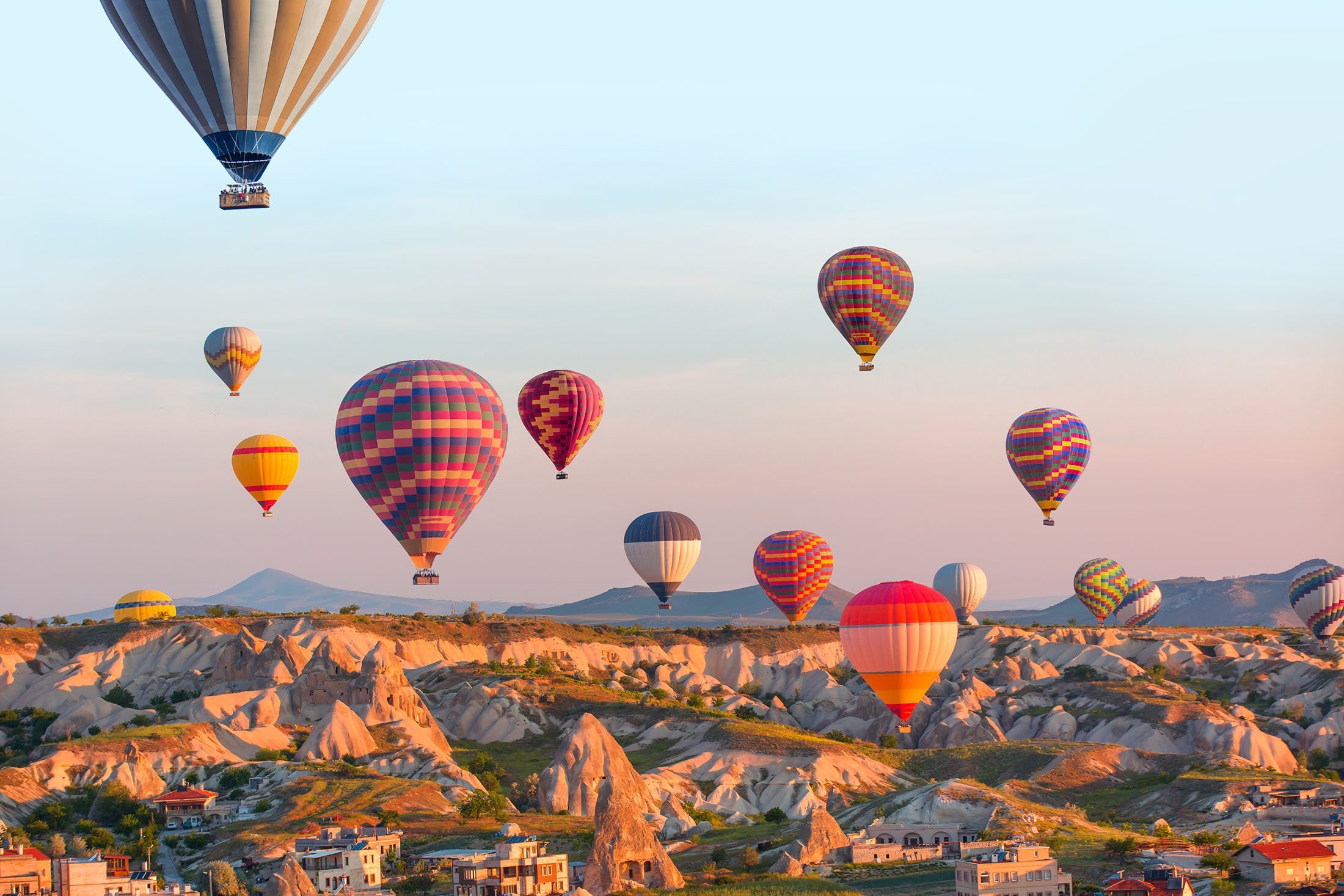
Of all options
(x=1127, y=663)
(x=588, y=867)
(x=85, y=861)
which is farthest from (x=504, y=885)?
(x=1127, y=663)

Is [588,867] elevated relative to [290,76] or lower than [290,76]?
lower

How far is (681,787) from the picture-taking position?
413 ft

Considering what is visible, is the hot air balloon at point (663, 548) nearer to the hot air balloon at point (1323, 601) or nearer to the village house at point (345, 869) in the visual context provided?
the village house at point (345, 869)

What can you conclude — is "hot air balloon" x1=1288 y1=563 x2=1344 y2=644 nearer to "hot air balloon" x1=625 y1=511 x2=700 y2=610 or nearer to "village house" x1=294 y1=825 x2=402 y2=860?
"hot air balloon" x1=625 y1=511 x2=700 y2=610

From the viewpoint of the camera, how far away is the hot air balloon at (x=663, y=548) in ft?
493

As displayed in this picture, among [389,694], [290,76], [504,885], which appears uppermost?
[290,76]

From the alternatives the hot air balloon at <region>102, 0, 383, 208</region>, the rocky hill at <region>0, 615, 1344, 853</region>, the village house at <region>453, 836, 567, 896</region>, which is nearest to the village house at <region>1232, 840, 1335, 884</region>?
the rocky hill at <region>0, 615, 1344, 853</region>

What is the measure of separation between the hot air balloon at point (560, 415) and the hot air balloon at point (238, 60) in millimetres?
45654

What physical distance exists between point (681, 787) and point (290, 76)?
204 ft

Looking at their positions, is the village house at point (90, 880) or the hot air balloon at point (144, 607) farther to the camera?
the hot air balloon at point (144, 607)

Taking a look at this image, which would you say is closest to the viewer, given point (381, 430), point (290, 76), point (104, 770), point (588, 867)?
point (290, 76)

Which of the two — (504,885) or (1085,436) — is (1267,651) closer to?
(1085,436)

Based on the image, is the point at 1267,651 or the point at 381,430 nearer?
the point at 381,430

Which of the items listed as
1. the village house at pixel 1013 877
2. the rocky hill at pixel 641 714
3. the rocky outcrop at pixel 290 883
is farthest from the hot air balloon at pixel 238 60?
the village house at pixel 1013 877
